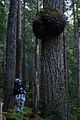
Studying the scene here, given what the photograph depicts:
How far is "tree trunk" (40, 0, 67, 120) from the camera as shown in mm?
10391

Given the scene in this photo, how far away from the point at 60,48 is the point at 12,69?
5856 mm

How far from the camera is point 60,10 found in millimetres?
11133

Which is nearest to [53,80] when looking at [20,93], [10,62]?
[20,93]

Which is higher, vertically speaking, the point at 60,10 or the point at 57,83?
the point at 60,10

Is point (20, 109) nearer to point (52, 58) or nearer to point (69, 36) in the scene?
point (52, 58)

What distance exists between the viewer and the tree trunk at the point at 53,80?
10391mm

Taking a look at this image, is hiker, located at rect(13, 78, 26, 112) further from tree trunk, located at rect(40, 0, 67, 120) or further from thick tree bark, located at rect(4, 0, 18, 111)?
thick tree bark, located at rect(4, 0, 18, 111)

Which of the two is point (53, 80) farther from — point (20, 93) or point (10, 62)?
point (10, 62)

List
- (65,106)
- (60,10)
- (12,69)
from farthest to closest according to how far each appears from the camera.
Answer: (12,69)
(60,10)
(65,106)

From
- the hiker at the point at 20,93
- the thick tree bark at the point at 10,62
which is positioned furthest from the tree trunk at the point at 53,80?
the thick tree bark at the point at 10,62

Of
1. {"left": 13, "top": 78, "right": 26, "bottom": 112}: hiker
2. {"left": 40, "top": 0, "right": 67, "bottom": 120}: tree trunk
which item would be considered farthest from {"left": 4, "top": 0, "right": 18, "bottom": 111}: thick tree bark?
{"left": 40, "top": 0, "right": 67, "bottom": 120}: tree trunk

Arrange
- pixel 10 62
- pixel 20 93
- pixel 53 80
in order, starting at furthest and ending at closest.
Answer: pixel 10 62 < pixel 20 93 < pixel 53 80

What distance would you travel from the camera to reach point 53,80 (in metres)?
10.7

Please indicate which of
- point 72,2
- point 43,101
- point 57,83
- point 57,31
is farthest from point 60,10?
point 72,2
